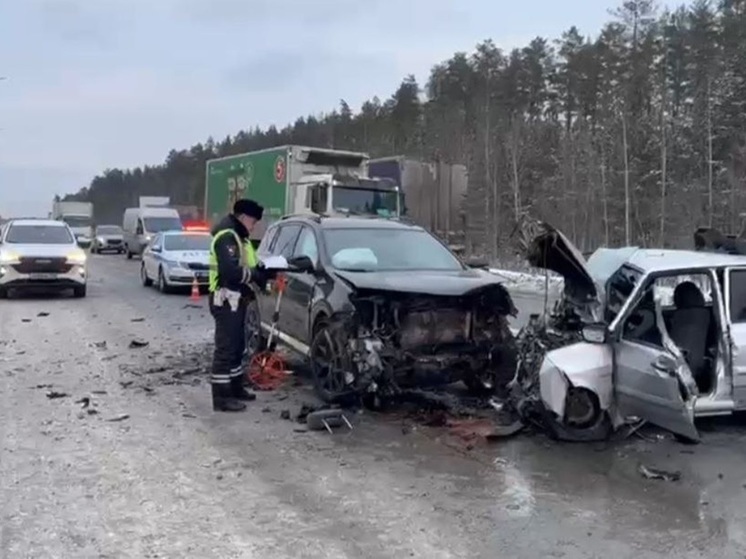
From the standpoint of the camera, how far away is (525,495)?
580 cm

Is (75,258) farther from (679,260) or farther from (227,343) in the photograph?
(679,260)

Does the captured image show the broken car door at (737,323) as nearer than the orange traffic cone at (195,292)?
Yes

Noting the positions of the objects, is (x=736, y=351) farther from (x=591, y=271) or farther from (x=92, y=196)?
(x=92, y=196)

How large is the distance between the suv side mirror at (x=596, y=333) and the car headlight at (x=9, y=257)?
14.6 metres

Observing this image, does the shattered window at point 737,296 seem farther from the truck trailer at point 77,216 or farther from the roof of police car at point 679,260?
the truck trailer at point 77,216

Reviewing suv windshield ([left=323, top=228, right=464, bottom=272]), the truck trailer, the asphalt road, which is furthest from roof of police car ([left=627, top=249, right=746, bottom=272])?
the truck trailer

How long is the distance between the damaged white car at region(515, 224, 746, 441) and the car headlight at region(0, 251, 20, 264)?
548 inches

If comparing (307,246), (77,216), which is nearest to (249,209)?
(307,246)

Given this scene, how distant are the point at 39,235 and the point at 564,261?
15275 millimetres

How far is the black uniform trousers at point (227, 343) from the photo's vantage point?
27.3ft

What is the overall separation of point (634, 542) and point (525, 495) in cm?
98

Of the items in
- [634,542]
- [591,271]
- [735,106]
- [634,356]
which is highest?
[735,106]

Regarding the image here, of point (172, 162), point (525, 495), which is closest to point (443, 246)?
point (525, 495)

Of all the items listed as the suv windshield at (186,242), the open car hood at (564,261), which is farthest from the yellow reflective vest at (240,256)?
the suv windshield at (186,242)
